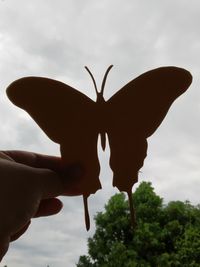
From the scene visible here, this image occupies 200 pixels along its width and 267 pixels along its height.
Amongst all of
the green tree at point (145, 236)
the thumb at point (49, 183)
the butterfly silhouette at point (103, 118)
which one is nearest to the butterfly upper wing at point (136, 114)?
the butterfly silhouette at point (103, 118)

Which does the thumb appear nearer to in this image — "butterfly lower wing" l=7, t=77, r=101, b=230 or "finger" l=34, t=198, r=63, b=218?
"butterfly lower wing" l=7, t=77, r=101, b=230

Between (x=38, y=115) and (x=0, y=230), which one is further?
(x=38, y=115)

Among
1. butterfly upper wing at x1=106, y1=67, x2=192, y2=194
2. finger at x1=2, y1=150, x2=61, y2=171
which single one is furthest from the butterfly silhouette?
finger at x1=2, y1=150, x2=61, y2=171

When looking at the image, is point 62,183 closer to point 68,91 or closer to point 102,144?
point 102,144

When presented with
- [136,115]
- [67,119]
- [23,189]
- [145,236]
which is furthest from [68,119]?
[145,236]

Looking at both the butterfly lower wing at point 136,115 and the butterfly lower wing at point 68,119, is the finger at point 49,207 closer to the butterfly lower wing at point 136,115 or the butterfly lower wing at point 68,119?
→ the butterfly lower wing at point 68,119

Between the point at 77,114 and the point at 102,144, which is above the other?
the point at 77,114

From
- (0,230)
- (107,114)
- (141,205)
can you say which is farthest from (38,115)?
(141,205)
